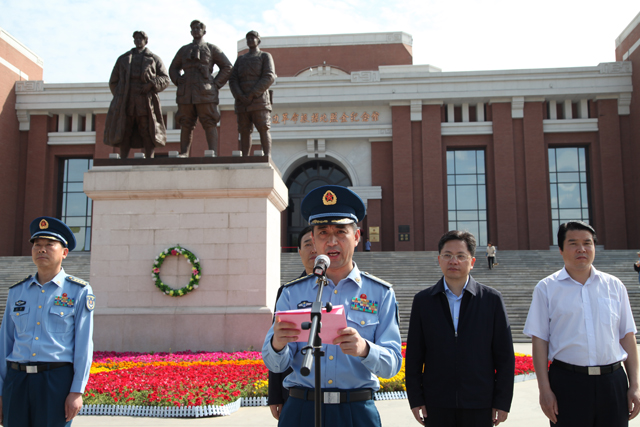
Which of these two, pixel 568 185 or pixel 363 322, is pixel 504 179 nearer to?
pixel 568 185

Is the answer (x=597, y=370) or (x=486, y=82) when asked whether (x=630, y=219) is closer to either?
(x=486, y=82)

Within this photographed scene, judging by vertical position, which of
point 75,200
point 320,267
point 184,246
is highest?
point 75,200

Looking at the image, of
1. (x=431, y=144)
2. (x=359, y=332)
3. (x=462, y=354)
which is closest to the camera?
(x=359, y=332)

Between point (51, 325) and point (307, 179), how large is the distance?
23.0 metres

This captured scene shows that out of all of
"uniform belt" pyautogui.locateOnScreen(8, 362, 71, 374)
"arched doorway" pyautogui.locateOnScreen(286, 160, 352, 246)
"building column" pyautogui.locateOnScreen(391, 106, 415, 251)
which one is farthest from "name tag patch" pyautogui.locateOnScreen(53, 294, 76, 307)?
"arched doorway" pyautogui.locateOnScreen(286, 160, 352, 246)

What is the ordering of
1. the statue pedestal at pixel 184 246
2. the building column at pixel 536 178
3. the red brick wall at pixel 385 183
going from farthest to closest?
the red brick wall at pixel 385 183, the building column at pixel 536 178, the statue pedestal at pixel 184 246

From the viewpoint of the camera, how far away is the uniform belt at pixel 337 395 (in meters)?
2.26

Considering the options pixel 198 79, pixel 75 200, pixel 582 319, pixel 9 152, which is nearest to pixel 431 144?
pixel 198 79

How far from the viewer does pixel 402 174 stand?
24250mm

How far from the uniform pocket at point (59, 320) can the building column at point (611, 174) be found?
24.2 meters

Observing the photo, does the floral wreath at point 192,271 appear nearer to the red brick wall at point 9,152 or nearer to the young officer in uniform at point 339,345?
the young officer in uniform at point 339,345

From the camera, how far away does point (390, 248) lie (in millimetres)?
→ 24031

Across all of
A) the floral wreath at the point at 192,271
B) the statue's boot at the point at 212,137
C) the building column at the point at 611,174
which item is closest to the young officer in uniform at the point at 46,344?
the floral wreath at the point at 192,271

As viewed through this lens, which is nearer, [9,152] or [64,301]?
[64,301]
